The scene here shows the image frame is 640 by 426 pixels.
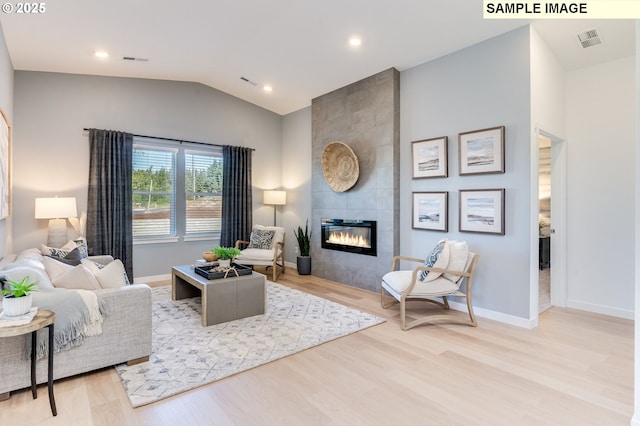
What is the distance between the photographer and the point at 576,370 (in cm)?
253

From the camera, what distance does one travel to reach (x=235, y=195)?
6.16 metres

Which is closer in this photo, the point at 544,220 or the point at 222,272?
the point at 222,272

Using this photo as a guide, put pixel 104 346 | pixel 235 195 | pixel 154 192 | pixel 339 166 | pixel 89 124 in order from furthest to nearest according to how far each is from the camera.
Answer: pixel 235 195 → pixel 154 192 → pixel 339 166 → pixel 89 124 → pixel 104 346

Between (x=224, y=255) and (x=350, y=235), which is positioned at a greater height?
(x=350, y=235)

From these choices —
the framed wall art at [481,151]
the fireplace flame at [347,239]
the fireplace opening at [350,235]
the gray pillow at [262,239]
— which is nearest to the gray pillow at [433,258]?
the framed wall art at [481,151]

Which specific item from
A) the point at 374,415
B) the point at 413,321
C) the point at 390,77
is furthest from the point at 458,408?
the point at 390,77

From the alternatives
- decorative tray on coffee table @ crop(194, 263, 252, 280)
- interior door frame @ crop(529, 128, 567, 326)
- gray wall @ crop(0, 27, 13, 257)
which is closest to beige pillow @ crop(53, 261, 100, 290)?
decorative tray on coffee table @ crop(194, 263, 252, 280)

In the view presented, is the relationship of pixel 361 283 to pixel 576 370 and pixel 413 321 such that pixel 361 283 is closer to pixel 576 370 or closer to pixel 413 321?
pixel 413 321

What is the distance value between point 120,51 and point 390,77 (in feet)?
11.3

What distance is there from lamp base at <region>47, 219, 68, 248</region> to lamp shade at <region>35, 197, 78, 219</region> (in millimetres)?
172

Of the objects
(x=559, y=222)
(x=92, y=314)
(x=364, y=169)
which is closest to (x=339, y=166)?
(x=364, y=169)

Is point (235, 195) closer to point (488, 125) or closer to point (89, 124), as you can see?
point (89, 124)

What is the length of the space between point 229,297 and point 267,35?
3.02m

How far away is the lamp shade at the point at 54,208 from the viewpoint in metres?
4.16
